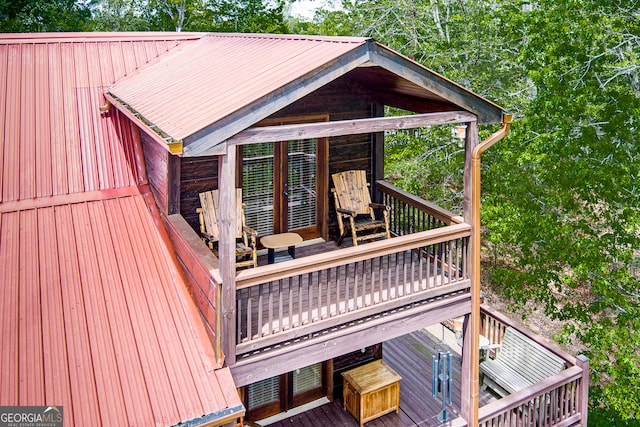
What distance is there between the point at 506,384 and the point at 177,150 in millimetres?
6387

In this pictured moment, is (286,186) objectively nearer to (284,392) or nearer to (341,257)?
(341,257)

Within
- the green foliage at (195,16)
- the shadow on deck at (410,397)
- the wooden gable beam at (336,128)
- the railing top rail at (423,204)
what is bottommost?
the shadow on deck at (410,397)

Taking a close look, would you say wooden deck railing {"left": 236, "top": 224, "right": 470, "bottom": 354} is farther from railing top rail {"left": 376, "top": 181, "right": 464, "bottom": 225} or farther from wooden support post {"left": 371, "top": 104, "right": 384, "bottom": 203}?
wooden support post {"left": 371, "top": 104, "right": 384, "bottom": 203}

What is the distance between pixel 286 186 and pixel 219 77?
7.19 ft

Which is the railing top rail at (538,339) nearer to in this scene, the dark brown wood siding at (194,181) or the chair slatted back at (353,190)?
the chair slatted back at (353,190)

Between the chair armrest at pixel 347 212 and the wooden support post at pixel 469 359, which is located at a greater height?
the chair armrest at pixel 347 212

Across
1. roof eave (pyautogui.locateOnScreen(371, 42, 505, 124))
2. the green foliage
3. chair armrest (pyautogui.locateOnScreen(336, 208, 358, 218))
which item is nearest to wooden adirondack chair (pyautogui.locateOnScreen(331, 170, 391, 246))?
chair armrest (pyautogui.locateOnScreen(336, 208, 358, 218))

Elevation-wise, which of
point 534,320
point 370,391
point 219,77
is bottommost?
point 534,320

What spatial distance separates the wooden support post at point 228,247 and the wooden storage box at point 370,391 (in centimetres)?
287

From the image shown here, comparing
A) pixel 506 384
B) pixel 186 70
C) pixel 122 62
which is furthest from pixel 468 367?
pixel 122 62

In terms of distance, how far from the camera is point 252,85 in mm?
5293

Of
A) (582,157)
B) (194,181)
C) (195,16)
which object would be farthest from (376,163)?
(195,16)

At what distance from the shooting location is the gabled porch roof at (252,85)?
16.0 feet

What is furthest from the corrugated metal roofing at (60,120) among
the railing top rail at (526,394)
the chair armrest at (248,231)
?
the railing top rail at (526,394)
